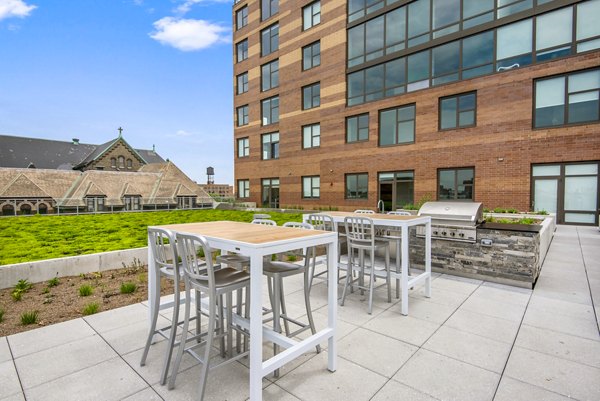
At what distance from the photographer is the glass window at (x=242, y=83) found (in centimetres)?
2423

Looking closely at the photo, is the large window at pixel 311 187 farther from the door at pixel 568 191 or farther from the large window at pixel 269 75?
the door at pixel 568 191

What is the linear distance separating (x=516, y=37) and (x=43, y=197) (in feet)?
124

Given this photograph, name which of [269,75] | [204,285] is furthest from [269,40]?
[204,285]

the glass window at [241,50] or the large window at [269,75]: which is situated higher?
the glass window at [241,50]

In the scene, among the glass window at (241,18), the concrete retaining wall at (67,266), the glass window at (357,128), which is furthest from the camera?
the glass window at (241,18)

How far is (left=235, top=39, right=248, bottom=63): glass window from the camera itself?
2411 centimetres

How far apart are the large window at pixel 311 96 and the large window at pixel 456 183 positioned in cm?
905

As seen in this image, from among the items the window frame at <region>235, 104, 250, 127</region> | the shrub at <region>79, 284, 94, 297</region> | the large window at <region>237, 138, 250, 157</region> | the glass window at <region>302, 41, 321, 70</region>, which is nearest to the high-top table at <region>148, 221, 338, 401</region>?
the shrub at <region>79, 284, 94, 297</region>

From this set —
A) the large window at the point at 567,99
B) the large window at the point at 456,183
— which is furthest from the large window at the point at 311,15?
the large window at the point at 567,99

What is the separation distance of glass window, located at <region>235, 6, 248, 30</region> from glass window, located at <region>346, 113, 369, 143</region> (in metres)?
13.6

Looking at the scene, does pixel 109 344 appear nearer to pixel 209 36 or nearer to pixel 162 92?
pixel 209 36

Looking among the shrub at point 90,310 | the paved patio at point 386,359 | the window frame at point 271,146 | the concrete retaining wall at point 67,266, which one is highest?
the window frame at point 271,146

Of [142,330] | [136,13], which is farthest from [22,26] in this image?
[142,330]

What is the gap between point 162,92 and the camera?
37062mm
